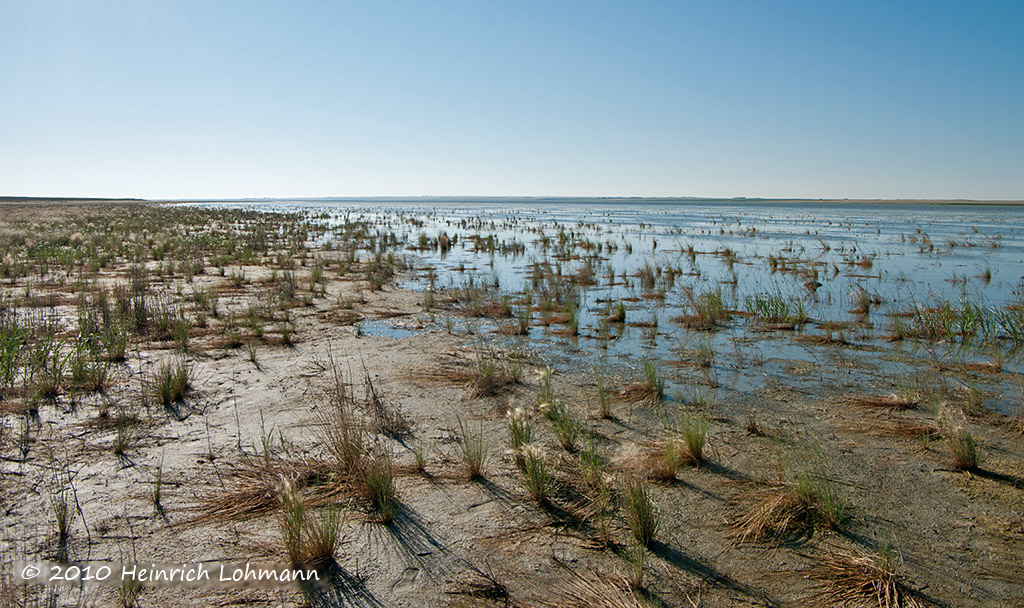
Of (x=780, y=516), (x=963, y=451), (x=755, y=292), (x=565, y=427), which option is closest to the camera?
(x=780, y=516)

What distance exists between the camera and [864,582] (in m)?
3.07

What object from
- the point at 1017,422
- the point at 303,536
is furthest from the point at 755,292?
the point at 303,536

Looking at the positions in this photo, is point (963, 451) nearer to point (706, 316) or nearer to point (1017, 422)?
point (1017, 422)

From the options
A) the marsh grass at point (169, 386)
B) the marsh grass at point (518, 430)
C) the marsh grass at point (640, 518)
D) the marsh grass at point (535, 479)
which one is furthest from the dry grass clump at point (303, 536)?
the marsh grass at point (169, 386)

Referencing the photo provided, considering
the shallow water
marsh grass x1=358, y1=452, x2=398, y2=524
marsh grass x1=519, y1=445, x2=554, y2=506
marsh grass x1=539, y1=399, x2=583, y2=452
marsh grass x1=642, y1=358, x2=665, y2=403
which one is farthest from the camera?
the shallow water

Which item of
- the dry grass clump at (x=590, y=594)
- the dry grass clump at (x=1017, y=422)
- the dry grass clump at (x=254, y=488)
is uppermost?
the dry grass clump at (x=1017, y=422)

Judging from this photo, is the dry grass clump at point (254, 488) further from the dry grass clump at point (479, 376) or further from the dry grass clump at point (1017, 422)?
the dry grass clump at point (1017, 422)

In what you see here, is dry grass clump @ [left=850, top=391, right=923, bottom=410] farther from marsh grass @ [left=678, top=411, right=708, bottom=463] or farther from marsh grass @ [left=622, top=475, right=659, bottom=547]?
marsh grass @ [left=622, top=475, right=659, bottom=547]

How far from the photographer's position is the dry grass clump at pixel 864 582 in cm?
299

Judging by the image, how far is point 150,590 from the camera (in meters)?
3.10

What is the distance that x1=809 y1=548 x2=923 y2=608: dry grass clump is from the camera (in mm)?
2992

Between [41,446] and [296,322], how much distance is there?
18.7 ft

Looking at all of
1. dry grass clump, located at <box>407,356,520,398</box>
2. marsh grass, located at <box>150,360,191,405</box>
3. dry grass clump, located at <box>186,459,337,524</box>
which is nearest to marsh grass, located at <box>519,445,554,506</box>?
dry grass clump, located at <box>186,459,337,524</box>

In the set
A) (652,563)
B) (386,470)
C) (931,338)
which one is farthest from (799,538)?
(931,338)
